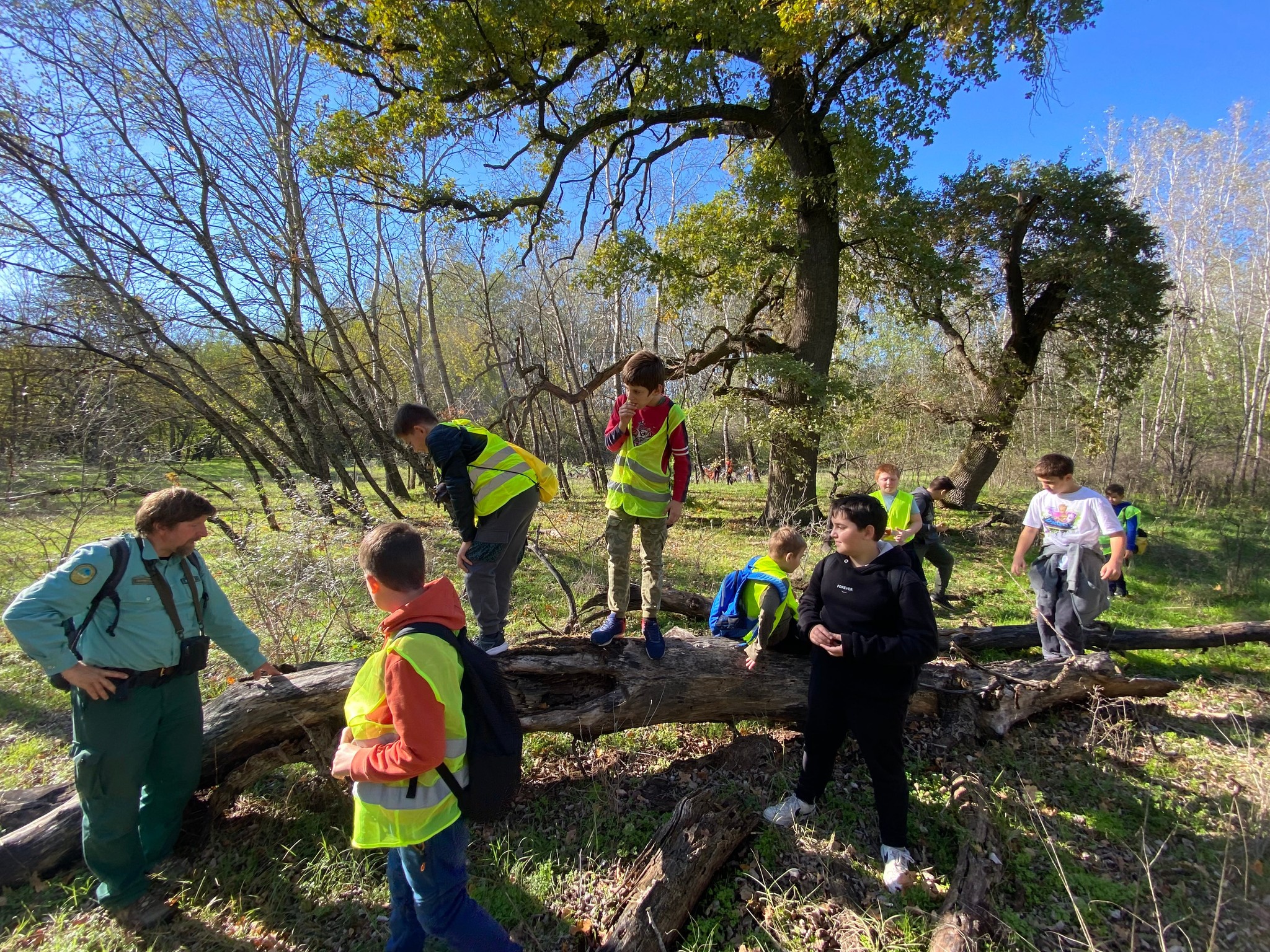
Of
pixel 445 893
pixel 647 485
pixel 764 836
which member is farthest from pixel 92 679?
pixel 764 836

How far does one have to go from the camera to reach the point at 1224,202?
21.0 metres

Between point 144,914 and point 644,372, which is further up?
point 644,372

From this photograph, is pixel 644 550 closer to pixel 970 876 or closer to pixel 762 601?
pixel 762 601

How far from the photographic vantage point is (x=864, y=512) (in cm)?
254

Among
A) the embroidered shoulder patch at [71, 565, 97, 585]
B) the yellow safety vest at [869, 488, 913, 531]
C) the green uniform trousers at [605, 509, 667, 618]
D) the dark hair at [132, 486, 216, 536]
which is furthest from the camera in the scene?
the yellow safety vest at [869, 488, 913, 531]

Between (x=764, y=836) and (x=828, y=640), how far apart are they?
1.14 metres

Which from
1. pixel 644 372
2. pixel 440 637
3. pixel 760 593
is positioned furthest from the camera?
pixel 760 593

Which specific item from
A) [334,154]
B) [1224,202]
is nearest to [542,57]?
[334,154]

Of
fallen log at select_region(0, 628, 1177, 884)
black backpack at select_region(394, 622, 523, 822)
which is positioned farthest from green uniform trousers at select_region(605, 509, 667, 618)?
black backpack at select_region(394, 622, 523, 822)

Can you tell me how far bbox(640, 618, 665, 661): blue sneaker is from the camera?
3.45 meters

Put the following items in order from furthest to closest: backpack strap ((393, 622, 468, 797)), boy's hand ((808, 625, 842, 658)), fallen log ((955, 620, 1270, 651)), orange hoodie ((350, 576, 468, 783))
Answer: fallen log ((955, 620, 1270, 651)) → boy's hand ((808, 625, 842, 658)) → backpack strap ((393, 622, 468, 797)) → orange hoodie ((350, 576, 468, 783))

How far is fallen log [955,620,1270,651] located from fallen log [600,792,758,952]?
3.05 meters

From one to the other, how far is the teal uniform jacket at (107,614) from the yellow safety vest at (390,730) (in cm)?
125

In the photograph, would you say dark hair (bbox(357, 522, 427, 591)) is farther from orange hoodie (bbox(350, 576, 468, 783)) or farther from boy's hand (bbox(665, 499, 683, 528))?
boy's hand (bbox(665, 499, 683, 528))
